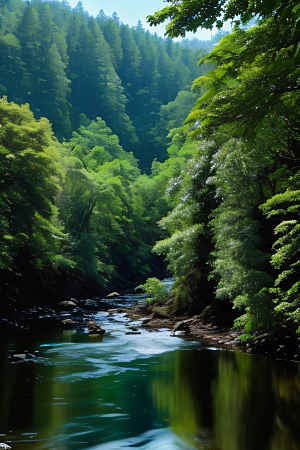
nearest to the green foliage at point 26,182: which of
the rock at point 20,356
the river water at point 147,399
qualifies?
the rock at point 20,356

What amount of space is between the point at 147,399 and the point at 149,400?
75 millimetres

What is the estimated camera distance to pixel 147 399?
7.12 meters

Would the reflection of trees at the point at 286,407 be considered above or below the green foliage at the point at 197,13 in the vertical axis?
below

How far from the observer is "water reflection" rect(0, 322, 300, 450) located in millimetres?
5297

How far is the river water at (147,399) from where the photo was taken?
5293 mm

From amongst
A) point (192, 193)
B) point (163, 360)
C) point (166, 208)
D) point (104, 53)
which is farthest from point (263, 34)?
point (104, 53)

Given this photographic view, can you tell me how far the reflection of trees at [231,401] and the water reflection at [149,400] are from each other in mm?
17


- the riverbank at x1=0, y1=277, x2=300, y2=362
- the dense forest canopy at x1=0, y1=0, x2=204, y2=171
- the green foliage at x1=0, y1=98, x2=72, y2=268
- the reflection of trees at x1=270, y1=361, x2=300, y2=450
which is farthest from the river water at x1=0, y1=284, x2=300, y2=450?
the dense forest canopy at x1=0, y1=0, x2=204, y2=171

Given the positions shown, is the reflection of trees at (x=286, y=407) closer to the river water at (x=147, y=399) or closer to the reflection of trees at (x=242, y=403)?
the river water at (x=147, y=399)

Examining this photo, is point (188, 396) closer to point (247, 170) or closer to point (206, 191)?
point (247, 170)

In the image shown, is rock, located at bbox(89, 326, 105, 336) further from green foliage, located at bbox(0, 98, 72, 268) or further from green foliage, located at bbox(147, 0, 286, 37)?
green foliage, located at bbox(147, 0, 286, 37)

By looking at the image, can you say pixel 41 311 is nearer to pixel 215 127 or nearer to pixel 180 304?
pixel 180 304

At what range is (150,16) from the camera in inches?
251

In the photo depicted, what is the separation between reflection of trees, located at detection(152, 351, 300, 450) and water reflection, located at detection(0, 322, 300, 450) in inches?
0.7
